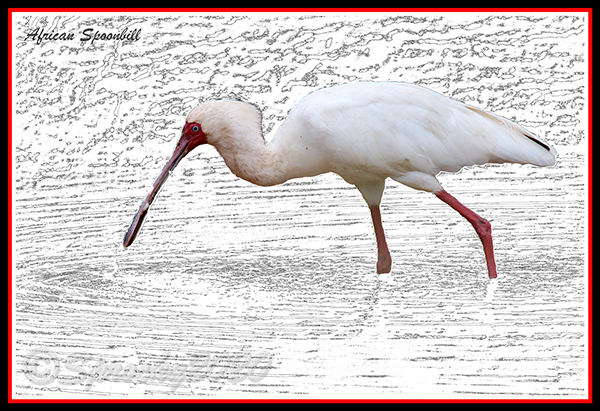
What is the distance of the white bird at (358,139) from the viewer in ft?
17.1

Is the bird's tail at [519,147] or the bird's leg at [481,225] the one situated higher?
the bird's tail at [519,147]

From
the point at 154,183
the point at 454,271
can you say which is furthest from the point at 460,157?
the point at 154,183

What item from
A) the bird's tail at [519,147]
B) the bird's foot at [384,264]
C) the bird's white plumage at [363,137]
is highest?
the bird's white plumage at [363,137]

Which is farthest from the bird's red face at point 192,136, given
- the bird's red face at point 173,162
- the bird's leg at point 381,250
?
the bird's leg at point 381,250

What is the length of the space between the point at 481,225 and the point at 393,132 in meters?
0.80

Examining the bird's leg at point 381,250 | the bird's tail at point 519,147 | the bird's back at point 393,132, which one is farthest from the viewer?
the bird's leg at point 381,250

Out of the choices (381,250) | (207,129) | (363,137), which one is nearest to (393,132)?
(363,137)

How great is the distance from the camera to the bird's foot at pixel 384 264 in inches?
239

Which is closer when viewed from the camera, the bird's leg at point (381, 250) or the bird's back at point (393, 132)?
the bird's back at point (393, 132)

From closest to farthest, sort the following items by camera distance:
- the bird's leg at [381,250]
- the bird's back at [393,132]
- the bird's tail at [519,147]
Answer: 1. the bird's back at [393,132]
2. the bird's tail at [519,147]
3. the bird's leg at [381,250]

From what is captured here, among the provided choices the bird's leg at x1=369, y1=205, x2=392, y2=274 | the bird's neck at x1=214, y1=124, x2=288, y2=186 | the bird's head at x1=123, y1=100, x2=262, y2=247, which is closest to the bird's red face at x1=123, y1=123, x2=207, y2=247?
the bird's head at x1=123, y1=100, x2=262, y2=247

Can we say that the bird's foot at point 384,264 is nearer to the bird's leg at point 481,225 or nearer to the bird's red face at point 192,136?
the bird's leg at point 481,225

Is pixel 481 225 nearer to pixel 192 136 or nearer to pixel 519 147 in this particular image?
pixel 519 147

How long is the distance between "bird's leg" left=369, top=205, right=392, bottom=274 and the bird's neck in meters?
0.92
